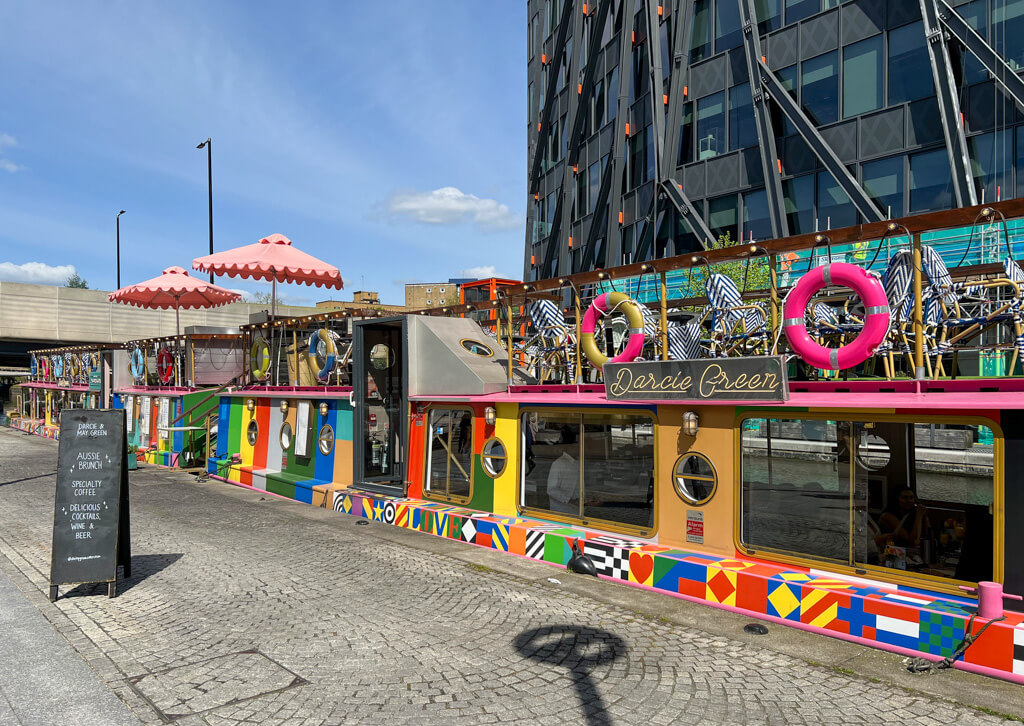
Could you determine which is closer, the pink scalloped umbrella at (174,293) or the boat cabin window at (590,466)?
the boat cabin window at (590,466)

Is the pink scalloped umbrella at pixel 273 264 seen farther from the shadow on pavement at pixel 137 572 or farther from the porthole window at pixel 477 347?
the shadow on pavement at pixel 137 572

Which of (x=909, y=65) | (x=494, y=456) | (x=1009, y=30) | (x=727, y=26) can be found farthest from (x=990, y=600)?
(x=727, y=26)

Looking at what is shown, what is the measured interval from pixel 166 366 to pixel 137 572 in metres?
15.4

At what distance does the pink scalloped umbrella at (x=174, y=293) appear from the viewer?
22297mm

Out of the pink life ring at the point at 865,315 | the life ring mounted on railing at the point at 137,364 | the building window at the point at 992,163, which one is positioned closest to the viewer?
the pink life ring at the point at 865,315

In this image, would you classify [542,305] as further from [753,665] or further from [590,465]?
[753,665]

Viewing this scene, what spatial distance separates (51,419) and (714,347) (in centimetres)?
3462

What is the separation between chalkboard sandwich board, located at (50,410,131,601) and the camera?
810 centimetres

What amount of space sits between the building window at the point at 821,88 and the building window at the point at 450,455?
2038 centimetres

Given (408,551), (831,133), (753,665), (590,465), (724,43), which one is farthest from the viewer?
(724,43)

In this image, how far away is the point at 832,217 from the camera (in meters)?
25.3

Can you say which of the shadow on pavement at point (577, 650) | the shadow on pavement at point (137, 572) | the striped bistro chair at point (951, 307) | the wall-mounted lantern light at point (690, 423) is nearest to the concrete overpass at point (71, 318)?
the shadow on pavement at point (137, 572)

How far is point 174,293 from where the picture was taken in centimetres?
2302

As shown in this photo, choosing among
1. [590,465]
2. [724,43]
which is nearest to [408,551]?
[590,465]
